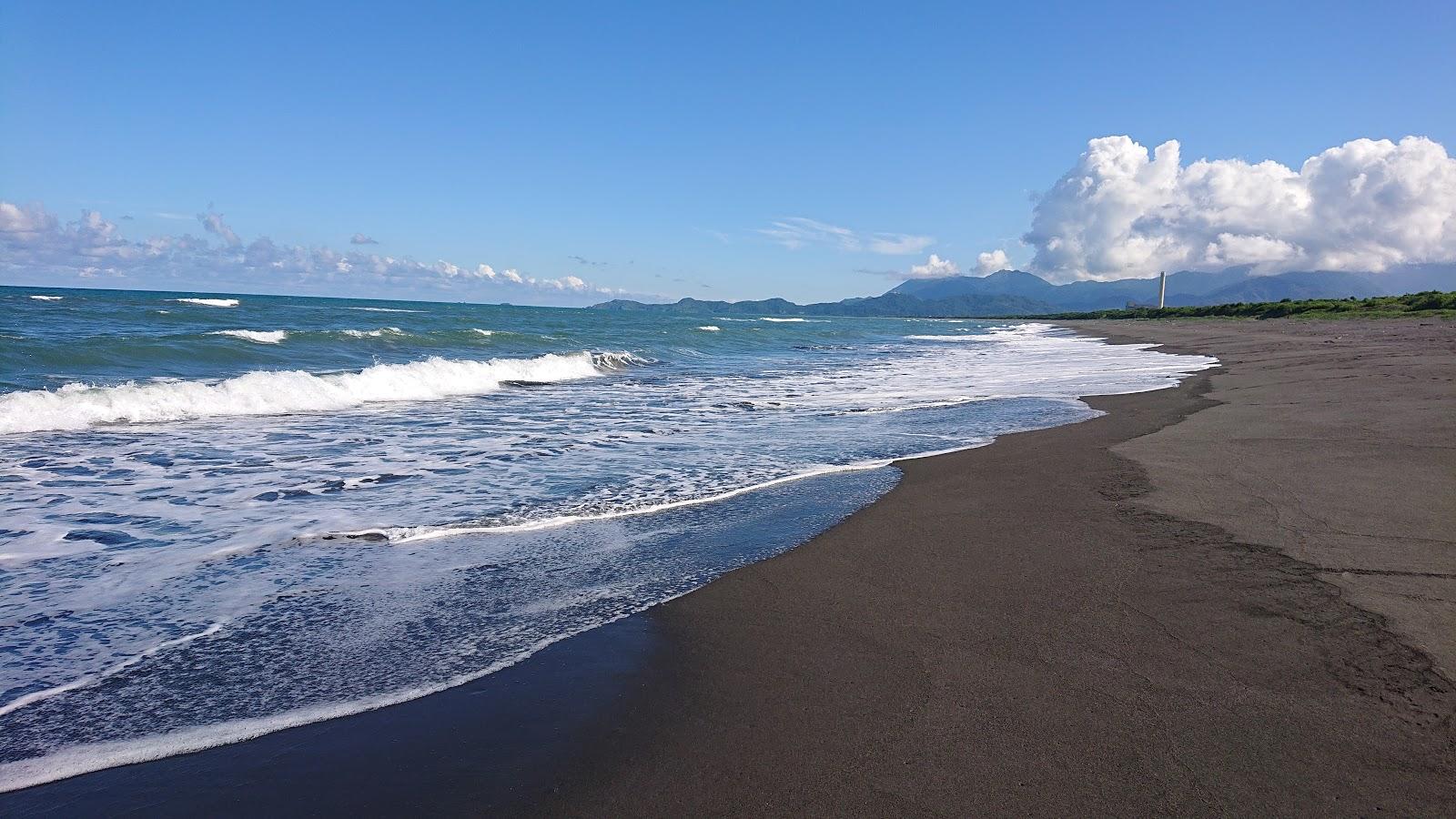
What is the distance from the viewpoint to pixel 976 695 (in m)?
3.06

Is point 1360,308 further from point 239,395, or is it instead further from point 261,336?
point 261,336

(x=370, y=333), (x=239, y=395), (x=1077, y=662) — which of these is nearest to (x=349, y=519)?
(x=1077, y=662)

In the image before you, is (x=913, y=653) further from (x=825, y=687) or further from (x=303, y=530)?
(x=303, y=530)

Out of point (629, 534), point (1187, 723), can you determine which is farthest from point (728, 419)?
point (1187, 723)

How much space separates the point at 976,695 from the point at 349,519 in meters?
4.78

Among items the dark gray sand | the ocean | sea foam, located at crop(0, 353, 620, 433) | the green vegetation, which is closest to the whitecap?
sea foam, located at crop(0, 353, 620, 433)

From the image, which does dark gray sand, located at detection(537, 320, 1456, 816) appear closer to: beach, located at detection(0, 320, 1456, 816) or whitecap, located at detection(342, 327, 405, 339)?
beach, located at detection(0, 320, 1456, 816)

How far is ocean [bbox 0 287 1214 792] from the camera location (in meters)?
3.32

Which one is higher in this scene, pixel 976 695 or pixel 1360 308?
pixel 1360 308

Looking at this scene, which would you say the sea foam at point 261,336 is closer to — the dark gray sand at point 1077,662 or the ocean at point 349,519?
the ocean at point 349,519

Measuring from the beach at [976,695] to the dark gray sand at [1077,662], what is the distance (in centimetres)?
1

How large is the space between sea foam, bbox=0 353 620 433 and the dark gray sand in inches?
418

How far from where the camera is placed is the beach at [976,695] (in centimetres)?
247

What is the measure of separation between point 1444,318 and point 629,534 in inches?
1545
